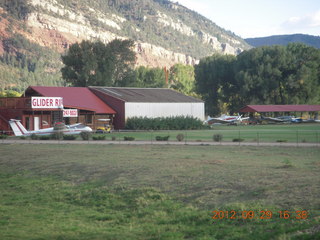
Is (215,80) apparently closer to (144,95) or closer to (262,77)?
(262,77)

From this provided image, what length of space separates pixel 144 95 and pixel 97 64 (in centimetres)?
3058

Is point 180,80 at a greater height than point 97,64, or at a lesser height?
greater

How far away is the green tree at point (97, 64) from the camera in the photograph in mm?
103500

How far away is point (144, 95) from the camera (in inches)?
3118

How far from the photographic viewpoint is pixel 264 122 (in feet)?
305

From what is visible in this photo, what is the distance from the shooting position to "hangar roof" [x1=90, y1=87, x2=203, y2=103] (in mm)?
74812

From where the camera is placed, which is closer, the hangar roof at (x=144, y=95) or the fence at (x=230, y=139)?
the fence at (x=230, y=139)

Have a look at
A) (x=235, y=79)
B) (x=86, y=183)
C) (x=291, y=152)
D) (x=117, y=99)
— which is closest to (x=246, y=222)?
(x=86, y=183)

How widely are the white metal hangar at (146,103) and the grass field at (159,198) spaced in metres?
44.5

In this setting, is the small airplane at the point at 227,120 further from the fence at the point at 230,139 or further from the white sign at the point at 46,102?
the white sign at the point at 46,102

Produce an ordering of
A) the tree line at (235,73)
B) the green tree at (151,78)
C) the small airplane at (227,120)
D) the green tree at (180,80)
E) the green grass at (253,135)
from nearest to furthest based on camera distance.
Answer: the green grass at (253,135) < the small airplane at (227,120) < the tree line at (235,73) < the green tree at (151,78) < the green tree at (180,80)

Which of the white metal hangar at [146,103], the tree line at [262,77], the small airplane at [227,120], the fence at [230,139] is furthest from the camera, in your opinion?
the tree line at [262,77]

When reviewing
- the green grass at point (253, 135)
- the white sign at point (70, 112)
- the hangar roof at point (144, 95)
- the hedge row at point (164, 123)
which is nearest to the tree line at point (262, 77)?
the hangar roof at point (144, 95)

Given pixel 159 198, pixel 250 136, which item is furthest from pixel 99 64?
pixel 159 198
